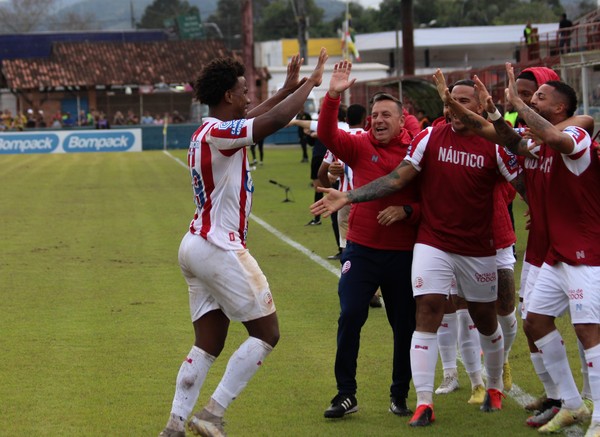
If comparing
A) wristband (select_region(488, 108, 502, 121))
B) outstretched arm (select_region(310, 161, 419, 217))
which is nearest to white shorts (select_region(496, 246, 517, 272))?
outstretched arm (select_region(310, 161, 419, 217))

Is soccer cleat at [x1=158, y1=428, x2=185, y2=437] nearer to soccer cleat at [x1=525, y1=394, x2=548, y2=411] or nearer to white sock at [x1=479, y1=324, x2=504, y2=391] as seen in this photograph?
white sock at [x1=479, y1=324, x2=504, y2=391]

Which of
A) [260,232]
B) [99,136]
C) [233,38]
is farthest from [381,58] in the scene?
[260,232]

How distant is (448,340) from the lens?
25.9 feet

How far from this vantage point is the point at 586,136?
6441mm

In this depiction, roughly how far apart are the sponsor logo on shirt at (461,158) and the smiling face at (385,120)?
49 cm

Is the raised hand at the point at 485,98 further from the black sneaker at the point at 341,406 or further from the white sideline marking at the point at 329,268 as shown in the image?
the black sneaker at the point at 341,406

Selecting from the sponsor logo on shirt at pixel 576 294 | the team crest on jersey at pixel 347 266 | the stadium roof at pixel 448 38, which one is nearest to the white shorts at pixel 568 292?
the sponsor logo on shirt at pixel 576 294

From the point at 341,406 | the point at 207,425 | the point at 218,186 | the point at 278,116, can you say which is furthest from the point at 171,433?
the point at 278,116

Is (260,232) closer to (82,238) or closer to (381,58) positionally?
(82,238)

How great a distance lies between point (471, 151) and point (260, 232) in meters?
12.2

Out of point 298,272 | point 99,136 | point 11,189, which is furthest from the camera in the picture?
→ point 99,136

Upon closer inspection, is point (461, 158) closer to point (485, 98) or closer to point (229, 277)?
point (485, 98)

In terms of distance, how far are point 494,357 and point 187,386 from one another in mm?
2176

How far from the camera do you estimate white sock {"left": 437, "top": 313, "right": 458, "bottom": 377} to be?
7871 millimetres
